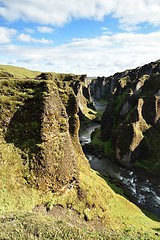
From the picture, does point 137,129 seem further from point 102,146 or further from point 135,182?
point 135,182

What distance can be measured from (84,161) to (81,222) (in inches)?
623

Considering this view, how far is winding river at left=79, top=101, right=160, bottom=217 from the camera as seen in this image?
55.7 metres

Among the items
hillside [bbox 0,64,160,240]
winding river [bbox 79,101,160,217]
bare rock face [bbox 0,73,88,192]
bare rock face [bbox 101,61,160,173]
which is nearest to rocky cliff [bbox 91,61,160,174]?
bare rock face [bbox 101,61,160,173]

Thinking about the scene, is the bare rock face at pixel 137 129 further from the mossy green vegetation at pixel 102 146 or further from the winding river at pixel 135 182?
the winding river at pixel 135 182

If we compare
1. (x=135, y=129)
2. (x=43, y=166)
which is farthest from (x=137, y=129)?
(x=43, y=166)

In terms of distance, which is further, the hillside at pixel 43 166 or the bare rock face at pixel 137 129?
the bare rock face at pixel 137 129

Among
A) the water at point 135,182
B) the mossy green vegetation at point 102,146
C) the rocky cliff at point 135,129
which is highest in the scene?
the rocky cliff at point 135,129

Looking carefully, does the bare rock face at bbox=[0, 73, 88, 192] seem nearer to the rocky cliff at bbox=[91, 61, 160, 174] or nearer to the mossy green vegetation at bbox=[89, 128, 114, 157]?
the rocky cliff at bbox=[91, 61, 160, 174]

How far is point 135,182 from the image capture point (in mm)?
Result: 65625

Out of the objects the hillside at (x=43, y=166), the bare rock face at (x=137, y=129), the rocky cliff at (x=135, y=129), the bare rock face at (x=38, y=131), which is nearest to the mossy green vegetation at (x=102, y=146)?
the rocky cliff at (x=135, y=129)

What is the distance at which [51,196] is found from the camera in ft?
102

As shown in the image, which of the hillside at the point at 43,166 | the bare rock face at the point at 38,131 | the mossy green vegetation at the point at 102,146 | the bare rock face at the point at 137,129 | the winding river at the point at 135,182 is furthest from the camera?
the mossy green vegetation at the point at 102,146

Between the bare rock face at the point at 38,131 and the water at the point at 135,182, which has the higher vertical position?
the bare rock face at the point at 38,131

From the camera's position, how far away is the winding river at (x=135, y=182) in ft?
183
